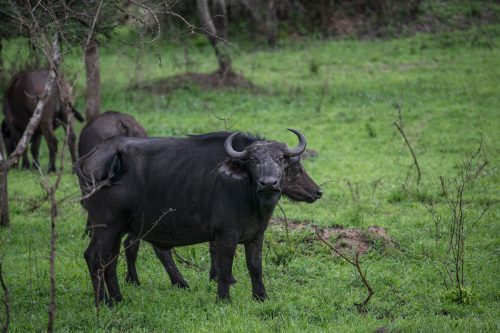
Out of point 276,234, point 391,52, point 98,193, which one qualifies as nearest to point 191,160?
point 98,193

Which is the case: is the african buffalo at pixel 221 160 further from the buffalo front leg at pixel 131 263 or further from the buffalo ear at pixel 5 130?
the buffalo ear at pixel 5 130

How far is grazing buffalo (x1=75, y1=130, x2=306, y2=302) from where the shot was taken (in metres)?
7.25

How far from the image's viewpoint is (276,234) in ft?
31.6

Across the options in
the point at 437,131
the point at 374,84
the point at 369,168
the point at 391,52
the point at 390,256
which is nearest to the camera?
the point at 390,256

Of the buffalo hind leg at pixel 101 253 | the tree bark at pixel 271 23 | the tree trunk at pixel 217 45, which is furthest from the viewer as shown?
the tree bark at pixel 271 23

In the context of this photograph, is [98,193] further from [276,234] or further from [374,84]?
[374,84]

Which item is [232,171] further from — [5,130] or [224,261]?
[5,130]

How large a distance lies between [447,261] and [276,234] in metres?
2.13

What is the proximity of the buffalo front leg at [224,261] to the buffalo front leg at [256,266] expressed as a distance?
0.89 feet

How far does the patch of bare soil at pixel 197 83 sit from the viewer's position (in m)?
19.9

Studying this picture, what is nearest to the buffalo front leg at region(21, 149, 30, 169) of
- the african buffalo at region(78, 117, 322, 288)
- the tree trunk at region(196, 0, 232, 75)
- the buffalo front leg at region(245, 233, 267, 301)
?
the tree trunk at region(196, 0, 232, 75)

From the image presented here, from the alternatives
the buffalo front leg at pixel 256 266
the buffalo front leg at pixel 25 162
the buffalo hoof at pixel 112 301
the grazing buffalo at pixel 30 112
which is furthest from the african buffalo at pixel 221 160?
the buffalo front leg at pixel 25 162

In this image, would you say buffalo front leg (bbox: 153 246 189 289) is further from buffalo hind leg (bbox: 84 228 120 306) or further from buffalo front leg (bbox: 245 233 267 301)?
buffalo front leg (bbox: 245 233 267 301)

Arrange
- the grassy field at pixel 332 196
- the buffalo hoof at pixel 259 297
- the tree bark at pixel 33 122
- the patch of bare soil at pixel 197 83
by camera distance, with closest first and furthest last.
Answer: the tree bark at pixel 33 122 < the grassy field at pixel 332 196 < the buffalo hoof at pixel 259 297 < the patch of bare soil at pixel 197 83
